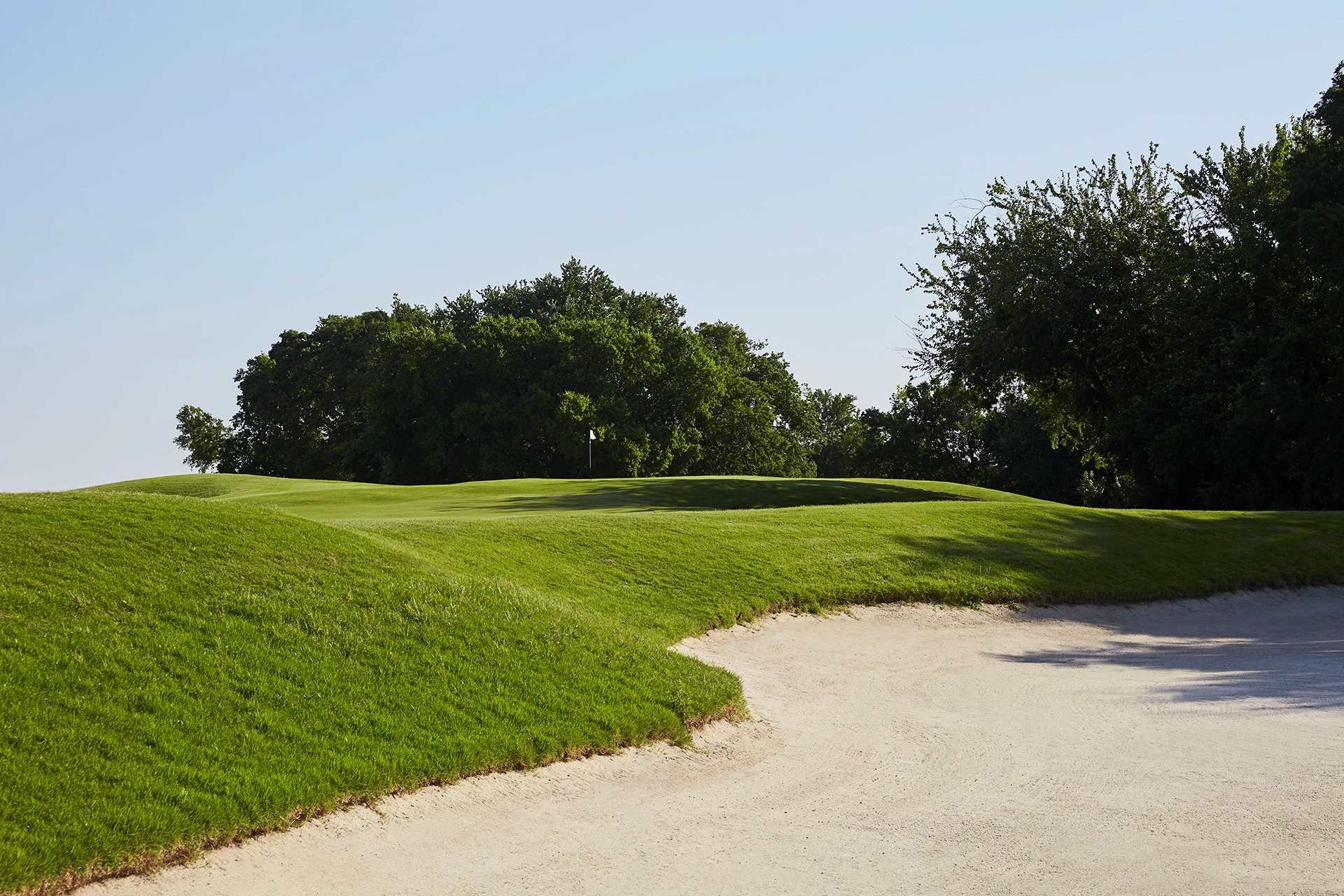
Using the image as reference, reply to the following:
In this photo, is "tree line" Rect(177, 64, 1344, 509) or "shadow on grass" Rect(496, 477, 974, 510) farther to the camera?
"tree line" Rect(177, 64, 1344, 509)

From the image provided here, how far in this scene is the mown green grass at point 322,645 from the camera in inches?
266

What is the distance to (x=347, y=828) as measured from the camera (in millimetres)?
6914

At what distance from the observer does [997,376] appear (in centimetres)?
4116

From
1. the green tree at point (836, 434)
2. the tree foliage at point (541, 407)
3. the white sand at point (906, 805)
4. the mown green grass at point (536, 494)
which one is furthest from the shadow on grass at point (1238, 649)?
the green tree at point (836, 434)

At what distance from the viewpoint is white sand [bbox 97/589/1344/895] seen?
650 cm

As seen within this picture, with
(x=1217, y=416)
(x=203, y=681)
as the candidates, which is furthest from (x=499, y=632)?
(x=1217, y=416)

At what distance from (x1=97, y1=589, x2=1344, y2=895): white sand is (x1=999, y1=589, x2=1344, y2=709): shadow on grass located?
0.11m

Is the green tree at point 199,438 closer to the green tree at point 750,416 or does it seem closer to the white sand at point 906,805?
the green tree at point 750,416

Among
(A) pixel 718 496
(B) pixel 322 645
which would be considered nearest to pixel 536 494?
(A) pixel 718 496

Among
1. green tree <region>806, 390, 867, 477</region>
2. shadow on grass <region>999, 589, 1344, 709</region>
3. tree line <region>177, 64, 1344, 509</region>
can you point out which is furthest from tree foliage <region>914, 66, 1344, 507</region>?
green tree <region>806, 390, 867, 477</region>

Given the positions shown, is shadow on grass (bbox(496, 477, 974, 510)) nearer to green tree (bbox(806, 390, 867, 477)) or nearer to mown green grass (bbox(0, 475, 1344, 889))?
mown green grass (bbox(0, 475, 1344, 889))

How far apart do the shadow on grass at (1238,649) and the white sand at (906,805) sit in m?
0.11

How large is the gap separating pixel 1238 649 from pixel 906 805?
31.3 feet

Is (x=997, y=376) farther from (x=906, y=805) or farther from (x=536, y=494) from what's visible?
(x=906, y=805)
